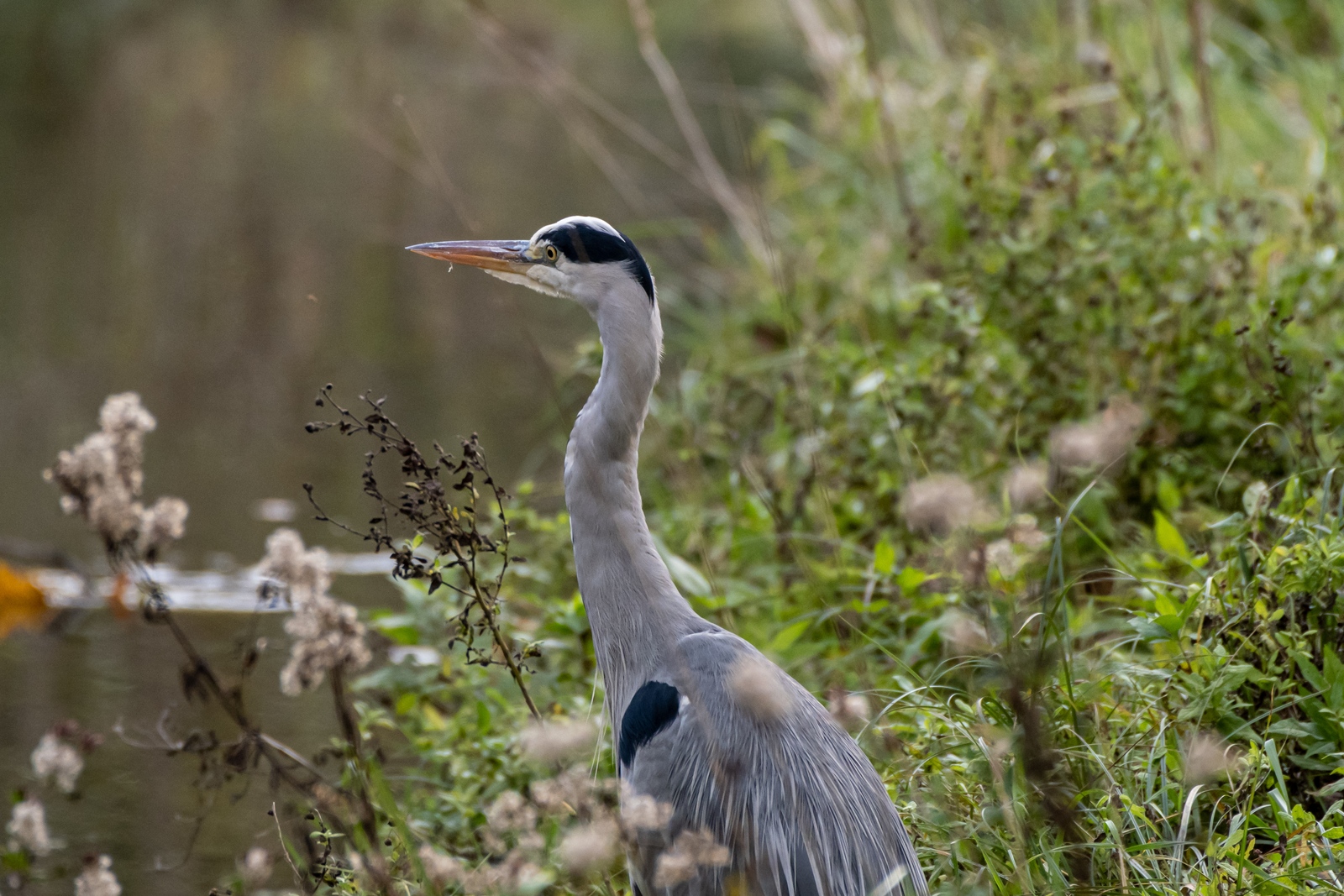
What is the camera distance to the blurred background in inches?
171

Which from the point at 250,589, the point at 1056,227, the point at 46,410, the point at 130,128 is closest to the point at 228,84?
the point at 130,128

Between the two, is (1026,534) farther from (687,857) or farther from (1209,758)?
(687,857)

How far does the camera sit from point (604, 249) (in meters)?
2.74

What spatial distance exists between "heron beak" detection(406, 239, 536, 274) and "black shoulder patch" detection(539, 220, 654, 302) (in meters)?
0.13

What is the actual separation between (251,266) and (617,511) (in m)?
7.33

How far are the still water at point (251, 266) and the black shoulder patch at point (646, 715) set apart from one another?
20.7 inches

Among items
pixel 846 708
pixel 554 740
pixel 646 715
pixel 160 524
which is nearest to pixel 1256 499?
pixel 846 708

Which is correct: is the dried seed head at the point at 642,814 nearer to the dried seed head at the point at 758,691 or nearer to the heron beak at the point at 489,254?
the dried seed head at the point at 758,691

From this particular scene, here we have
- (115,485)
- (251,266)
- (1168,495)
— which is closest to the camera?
(115,485)

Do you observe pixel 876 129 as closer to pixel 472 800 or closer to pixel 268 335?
pixel 268 335

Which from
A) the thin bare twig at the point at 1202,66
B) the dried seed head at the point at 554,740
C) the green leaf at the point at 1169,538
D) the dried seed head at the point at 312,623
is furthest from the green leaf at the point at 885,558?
the thin bare twig at the point at 1202,66

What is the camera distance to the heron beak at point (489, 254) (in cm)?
286

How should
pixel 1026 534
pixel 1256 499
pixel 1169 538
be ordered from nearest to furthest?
pixel 1026 534, pixel 1256 499, pixel 1169 538

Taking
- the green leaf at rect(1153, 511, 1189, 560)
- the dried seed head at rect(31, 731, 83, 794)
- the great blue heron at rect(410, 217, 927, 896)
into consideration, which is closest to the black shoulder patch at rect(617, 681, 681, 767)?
the great blue heron at rect(410, 217, 927, 896)
